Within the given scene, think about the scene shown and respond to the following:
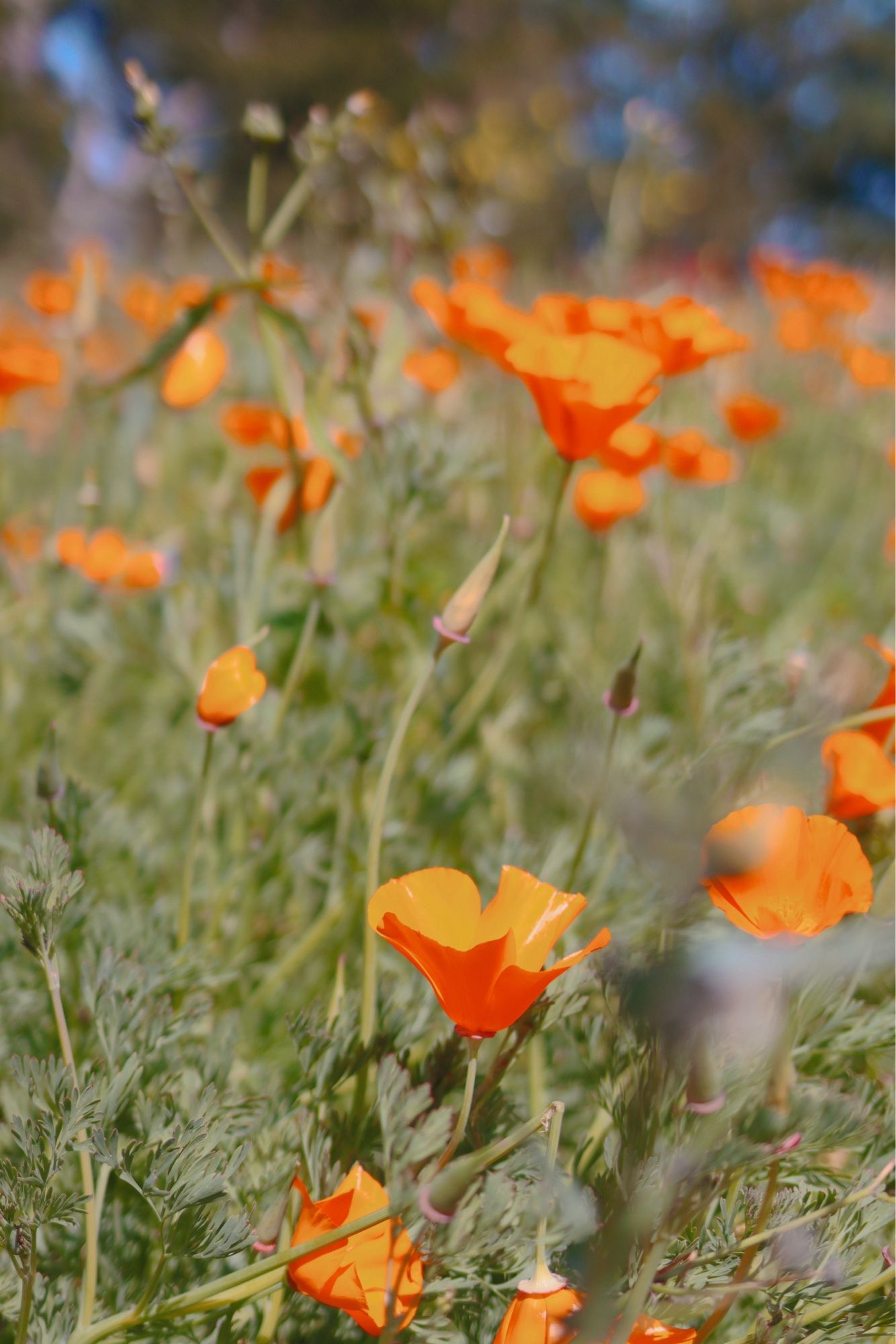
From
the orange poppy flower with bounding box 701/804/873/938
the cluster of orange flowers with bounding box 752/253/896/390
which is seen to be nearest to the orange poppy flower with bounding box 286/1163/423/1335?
the orange poppy flower with bounding box 701/804/873/938

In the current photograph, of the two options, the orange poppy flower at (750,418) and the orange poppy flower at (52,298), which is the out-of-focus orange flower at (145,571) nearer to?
the orange poppy flower at (52,298)

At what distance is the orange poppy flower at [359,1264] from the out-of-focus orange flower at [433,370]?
1.01 metres

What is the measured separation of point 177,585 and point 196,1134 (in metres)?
0.74

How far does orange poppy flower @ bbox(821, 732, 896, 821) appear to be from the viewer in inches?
20.2

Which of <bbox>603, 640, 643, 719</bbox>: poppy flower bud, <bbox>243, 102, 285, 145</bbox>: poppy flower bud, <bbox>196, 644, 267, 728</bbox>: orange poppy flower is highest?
<bbox>243, 102, 285, 145</bbox>: poppy flower bud

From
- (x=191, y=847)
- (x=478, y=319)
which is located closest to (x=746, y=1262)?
(x=191, y=847)

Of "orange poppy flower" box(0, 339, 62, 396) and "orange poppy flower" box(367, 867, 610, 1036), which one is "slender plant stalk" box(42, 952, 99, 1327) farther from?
"orange poppy flower" box(0, 339, 62, 396)

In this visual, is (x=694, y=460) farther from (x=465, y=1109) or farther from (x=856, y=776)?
(x=465, y=1109)

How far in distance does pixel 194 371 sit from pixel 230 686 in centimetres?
48

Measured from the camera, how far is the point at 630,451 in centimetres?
88

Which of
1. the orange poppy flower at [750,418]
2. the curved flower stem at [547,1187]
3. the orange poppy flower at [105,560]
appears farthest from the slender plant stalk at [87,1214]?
the orange poppy flower at [750,418]

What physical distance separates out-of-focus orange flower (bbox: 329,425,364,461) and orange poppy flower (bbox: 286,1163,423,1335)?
66 centimetres

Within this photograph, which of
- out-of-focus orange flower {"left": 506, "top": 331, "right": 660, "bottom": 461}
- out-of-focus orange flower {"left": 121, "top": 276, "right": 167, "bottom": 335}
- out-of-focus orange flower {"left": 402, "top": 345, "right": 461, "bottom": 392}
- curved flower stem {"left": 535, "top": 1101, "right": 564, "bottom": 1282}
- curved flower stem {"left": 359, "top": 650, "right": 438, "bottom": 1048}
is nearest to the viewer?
curved flower stem {"left": 535, "top": 1101, "right": 564, "bottom": 1282}

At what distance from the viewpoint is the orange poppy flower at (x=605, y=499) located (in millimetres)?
980
